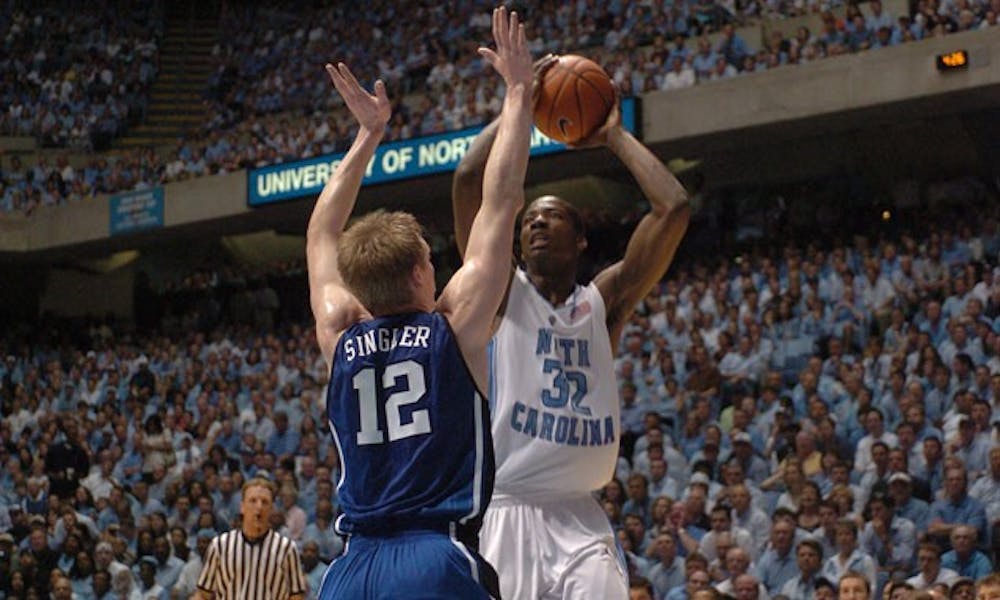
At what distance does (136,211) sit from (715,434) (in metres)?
12.1

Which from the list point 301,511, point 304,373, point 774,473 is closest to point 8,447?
point 304,373

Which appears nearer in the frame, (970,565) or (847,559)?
(970,565)

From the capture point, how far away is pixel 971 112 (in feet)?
53.6

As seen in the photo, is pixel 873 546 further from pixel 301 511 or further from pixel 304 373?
pixel 304 373

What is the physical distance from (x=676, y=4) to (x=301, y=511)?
28.8ft

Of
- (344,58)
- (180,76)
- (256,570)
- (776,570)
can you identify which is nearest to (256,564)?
(256,570)

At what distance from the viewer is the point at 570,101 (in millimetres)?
4984

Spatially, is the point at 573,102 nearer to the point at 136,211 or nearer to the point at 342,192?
the point at 342,192

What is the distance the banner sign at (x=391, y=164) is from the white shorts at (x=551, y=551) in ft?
39.9

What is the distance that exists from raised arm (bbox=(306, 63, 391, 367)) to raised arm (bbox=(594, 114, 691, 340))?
106 centimetres

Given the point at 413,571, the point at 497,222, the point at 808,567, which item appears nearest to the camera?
the point at 413,571

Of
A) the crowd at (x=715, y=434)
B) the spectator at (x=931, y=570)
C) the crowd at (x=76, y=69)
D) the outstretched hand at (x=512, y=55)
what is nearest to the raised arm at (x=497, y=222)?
the outstretched hand at (x=512, y=55)

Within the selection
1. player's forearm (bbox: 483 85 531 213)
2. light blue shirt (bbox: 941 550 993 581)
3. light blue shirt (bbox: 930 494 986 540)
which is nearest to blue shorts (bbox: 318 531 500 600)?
player's forearm (bbox: 483 85 531 213)

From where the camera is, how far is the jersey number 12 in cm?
361
